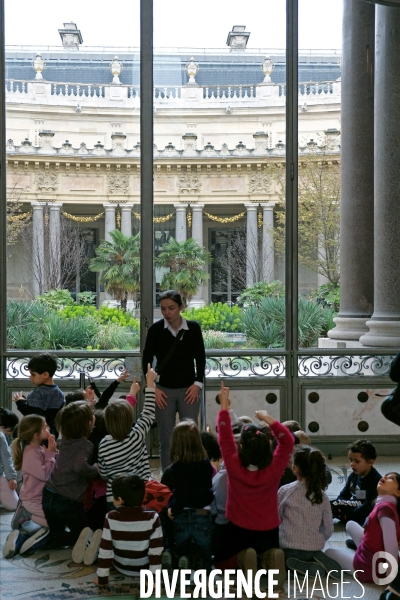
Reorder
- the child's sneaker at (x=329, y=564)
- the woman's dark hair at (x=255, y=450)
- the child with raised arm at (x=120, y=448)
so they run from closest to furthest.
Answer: the woman's dark hair at (x=255, y=450) → the child's sneaker at (x=329, y=564) → the child with raised arm at (x=120, y=448)

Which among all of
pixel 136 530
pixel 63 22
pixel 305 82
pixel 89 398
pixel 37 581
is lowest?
pixel 37 581

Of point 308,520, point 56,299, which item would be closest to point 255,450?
point 308,520

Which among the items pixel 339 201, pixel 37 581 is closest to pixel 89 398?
pixel 37 581

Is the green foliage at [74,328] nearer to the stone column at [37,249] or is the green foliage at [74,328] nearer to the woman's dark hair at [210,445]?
the stone column at [37,249]

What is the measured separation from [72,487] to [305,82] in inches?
159

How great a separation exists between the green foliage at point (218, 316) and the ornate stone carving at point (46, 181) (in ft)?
4.68

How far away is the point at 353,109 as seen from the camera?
709cm

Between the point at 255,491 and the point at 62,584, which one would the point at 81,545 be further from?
the point at 255,491

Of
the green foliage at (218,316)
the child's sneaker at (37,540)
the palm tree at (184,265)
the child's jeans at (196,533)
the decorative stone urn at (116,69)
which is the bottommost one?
the child's sneaker at (37,540)

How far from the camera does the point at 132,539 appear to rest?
11.9 feet

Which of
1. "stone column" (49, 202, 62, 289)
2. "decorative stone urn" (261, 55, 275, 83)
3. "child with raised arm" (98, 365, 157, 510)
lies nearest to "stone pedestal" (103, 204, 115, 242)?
"stone column" (49, 202, 62, 289)

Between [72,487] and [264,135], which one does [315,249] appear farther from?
[72,487]

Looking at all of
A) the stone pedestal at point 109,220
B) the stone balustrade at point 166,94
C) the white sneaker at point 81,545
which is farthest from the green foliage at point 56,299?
the white sneaker at point 81,545

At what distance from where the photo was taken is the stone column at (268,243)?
6.78 metres
